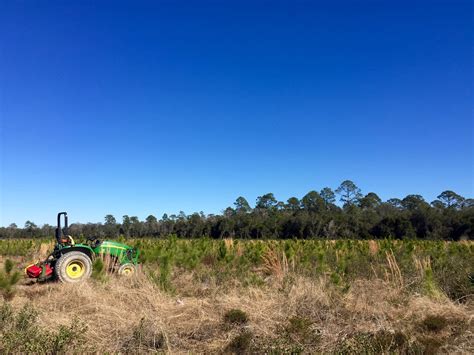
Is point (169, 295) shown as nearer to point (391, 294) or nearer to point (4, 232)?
point (391, 294)

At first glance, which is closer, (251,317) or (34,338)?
(34,338)

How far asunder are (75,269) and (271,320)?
6111 mm

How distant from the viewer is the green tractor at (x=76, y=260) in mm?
9070

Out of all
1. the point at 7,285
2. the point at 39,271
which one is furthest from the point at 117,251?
the point at 7,285

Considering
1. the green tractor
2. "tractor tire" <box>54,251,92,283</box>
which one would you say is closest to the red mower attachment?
the green tractor

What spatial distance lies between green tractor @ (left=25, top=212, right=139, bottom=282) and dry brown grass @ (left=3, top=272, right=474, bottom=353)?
1805 mm

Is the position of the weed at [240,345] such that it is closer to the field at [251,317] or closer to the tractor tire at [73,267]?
the field at [251,317]

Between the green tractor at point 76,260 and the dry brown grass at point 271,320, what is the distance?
1.81m

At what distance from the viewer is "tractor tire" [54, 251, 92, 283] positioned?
352 inches

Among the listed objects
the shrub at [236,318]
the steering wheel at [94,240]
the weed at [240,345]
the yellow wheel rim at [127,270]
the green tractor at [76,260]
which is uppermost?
the steering wheel at [94,240]

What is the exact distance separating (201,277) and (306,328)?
215 inches

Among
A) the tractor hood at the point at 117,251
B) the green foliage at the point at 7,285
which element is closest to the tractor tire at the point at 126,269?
the tractor hood at the point at 117,251

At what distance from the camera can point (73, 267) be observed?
9281 millimetres

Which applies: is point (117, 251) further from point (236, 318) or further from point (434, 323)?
point (434, 323)
